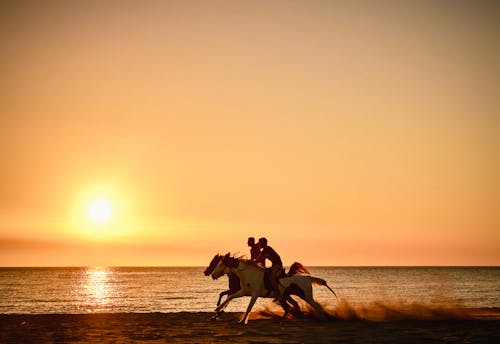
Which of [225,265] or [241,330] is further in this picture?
[225,265]

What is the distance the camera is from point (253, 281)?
18.8 metres

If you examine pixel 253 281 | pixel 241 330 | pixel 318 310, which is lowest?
pixel 241 330

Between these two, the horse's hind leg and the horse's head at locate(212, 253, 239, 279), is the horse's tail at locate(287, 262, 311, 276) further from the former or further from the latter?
the horse's head at locate(212, 253, 239, 279)

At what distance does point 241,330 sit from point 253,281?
222 centimetres

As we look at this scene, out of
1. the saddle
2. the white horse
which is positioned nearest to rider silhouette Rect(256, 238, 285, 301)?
the saddle

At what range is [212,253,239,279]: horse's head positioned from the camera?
19062mm

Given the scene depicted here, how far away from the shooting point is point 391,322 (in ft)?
62.7

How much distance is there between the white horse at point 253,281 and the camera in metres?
18.8

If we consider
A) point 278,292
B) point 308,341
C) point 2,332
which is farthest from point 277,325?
point 2,332

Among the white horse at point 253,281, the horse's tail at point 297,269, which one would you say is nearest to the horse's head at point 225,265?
the white horse at point 253,281

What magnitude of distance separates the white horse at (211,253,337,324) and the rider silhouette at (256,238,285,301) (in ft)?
0.62

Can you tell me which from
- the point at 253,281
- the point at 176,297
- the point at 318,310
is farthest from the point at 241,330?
the point at 176,297

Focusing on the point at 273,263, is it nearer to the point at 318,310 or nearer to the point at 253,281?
the point at 253,281

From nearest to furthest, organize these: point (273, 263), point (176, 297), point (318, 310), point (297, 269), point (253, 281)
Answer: point (253, 281), point (273, 263), point (318, 310), point (297, 269), point (176, 297)
